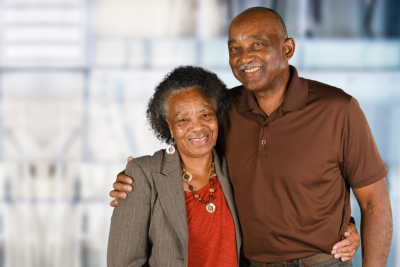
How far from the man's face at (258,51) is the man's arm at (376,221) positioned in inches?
22.6

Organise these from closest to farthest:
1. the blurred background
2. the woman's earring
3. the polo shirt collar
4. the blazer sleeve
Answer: the blazer sleeve, the polo shirt collar, the woman's earring, the blurred background

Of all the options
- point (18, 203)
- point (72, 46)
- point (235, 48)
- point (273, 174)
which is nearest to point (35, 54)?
point (72, 46)

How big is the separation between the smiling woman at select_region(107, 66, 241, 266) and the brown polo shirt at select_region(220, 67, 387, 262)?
13 centimetres

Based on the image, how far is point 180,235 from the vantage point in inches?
73.4

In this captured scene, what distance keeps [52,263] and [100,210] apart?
636 mm

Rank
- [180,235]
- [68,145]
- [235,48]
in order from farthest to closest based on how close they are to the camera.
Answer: [68,145]
[235,48]
[180,235]

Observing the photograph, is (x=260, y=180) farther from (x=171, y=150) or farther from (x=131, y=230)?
(x=131, y=230)

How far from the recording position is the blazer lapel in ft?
6.14

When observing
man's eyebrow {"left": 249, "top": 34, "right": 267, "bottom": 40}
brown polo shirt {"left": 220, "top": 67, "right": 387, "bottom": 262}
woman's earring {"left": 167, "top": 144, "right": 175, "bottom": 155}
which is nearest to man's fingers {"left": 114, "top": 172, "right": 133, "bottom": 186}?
woman's earring {"left": 167, "top": 144, "right": 175, "bottom": 155}

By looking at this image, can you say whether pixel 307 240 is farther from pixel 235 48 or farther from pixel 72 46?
pixel 72 46

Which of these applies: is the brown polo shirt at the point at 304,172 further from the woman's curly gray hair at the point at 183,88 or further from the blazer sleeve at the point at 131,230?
the blazer sleeve at the point at 131,230

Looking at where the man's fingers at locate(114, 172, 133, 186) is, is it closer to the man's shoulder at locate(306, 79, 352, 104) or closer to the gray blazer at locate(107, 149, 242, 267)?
the gray blazer at locate(107, 149, 242, 267)

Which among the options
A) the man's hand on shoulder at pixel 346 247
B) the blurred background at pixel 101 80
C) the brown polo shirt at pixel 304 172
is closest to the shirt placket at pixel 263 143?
the brown polo shirt at pixel 304 172

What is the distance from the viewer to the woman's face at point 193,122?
6.53 ft
